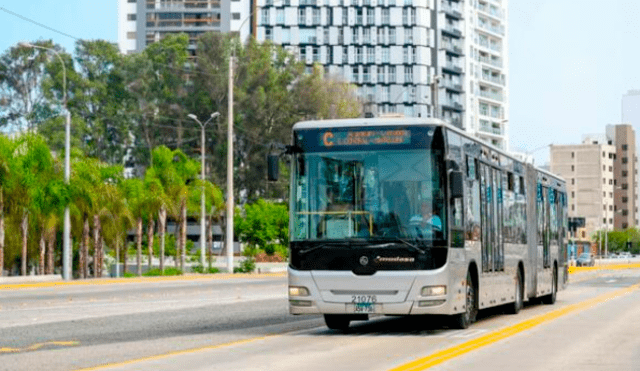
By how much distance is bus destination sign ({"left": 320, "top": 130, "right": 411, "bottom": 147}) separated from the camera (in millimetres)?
21281

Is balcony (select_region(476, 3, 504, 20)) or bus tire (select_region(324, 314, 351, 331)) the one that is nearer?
bus tire (select_region(324, 314, 351, 331))

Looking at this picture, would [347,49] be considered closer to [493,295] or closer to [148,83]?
[148,83]

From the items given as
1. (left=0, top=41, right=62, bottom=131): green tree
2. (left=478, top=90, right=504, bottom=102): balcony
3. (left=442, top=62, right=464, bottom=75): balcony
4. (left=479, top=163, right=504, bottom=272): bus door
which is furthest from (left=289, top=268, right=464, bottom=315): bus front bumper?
(left=478, top=90, right=504, bottom=102): balcony

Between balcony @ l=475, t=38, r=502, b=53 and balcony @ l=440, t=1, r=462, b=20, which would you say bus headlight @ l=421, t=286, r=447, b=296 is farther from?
balcony @ l=475, t=38, r=502, b=53

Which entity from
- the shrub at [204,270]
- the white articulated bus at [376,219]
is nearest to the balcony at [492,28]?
the shrub at [204,270]

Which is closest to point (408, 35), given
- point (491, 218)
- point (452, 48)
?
point (452, 48)

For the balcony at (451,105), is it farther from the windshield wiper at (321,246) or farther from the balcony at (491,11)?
the windshield wiper at (321,246)

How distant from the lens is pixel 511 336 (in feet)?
68.7

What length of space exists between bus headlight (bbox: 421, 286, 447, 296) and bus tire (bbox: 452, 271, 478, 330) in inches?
58.5

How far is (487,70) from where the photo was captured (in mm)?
186000

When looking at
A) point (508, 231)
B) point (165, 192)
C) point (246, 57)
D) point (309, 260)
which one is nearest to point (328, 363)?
point (309, 260)

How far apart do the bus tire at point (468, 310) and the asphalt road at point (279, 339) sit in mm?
281

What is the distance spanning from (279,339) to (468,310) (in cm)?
392

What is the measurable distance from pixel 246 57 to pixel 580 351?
345 feet
